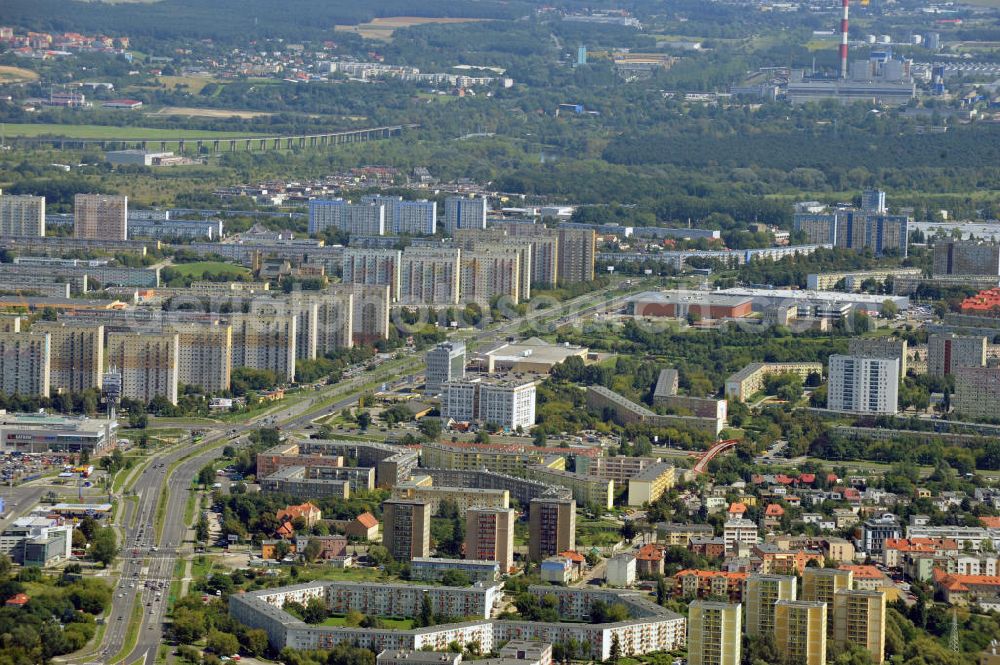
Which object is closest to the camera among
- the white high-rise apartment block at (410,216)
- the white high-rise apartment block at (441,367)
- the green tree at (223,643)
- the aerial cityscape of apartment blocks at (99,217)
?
the green tree at (223,643)

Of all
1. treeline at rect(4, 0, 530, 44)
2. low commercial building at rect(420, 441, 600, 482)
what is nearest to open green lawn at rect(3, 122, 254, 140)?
treeline at rect(4, 0, 530, 44)

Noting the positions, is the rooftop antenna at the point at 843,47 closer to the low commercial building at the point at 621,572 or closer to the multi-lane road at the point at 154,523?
the multi-lane road at the point at 154,523

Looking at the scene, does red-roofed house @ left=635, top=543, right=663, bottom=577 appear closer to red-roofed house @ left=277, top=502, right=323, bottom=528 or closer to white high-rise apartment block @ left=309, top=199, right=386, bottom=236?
red-roofed house @ left=277, top=502, right=323, bottom=528

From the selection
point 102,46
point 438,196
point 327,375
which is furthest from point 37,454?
point 102,46

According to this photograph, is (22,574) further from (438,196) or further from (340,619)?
(438,196)

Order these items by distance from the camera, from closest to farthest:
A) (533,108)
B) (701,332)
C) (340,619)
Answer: (340,619)
(701,332)
(533,108)

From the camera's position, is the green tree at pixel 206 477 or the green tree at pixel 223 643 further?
the green tree at pixel 206 477

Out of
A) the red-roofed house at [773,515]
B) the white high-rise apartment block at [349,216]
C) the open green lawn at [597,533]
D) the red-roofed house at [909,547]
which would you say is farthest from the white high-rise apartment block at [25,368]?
the white high-rise apartment block at [349,216]
